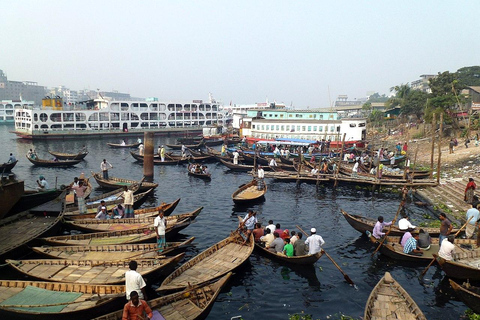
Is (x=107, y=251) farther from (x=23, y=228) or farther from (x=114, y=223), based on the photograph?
(x=23, y=228)

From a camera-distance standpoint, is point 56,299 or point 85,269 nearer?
point 56,299

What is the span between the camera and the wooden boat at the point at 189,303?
1013 centimetres

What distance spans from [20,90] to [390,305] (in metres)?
209

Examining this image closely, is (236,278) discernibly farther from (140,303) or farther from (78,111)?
(78,111)

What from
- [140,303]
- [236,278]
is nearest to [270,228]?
[236,278]

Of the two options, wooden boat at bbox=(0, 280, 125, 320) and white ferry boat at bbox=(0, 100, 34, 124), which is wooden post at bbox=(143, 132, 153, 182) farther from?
white ferry boat at bbox=(0, 100, 34, 124)

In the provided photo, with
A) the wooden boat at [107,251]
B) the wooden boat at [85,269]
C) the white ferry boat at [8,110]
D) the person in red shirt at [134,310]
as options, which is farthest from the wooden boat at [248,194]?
the white ferry boat at [8,110]

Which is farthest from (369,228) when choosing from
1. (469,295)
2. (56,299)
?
(56,299)

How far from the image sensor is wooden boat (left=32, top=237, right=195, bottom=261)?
13.8m

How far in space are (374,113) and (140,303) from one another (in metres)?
81.5

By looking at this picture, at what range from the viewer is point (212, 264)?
545 inches

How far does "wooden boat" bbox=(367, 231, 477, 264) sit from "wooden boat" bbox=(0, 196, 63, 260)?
54.3ft

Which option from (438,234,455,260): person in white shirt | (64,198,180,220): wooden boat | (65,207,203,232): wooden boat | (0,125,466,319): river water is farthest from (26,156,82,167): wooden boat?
(438,234,455,260): person in white shirt

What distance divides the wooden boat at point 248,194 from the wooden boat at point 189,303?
13.4 meters
